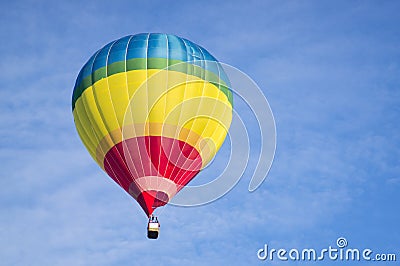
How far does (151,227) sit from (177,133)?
2992mm

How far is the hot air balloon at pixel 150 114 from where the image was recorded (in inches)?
1254

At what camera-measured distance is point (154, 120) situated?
32.0 meters

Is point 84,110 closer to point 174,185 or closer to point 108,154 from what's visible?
point 108,154

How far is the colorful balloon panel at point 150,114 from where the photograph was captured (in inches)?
1254

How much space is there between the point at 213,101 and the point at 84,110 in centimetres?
402

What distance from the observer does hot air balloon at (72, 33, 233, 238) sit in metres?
31.8

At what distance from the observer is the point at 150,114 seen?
31922 millimetres

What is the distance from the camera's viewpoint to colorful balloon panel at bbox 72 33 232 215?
31844mm

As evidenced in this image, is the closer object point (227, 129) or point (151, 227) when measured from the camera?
point (151, 227)

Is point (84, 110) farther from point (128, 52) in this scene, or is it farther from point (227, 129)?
point (227, 129)

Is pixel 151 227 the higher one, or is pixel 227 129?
pixel 227 129

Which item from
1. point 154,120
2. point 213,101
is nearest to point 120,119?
point 154,120

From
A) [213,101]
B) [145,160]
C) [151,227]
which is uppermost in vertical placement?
[213,101]

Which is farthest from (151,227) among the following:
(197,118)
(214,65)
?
(214,65)
